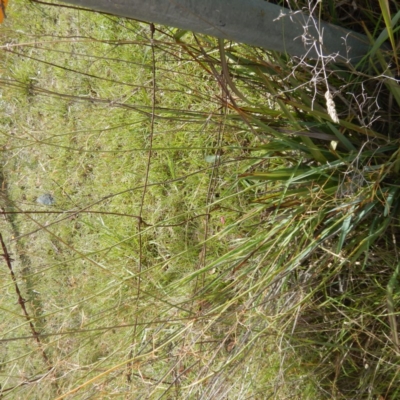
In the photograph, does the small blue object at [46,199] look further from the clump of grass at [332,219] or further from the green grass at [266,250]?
the clump of grass at [332,219]

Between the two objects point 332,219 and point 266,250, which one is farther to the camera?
point 266,250

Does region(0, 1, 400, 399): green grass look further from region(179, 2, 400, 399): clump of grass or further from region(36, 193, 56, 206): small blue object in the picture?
region(36, 193, 56, 206): small blue object

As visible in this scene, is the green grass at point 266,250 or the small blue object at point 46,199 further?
the small blue object at point 46,199

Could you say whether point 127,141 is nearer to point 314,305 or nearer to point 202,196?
point 202,196

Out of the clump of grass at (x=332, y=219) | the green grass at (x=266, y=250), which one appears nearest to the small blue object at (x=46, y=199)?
the green grass at (x=266, y=250)

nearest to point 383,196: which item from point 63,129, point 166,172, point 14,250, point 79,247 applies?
point 166,172

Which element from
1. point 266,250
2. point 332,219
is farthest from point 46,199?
point 332,219

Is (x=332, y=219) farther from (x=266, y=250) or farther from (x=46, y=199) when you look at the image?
(x=46, y=199)

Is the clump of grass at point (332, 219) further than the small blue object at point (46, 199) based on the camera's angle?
No

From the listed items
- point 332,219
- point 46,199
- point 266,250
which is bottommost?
point 46,199

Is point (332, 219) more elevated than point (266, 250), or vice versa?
point (332, 219)

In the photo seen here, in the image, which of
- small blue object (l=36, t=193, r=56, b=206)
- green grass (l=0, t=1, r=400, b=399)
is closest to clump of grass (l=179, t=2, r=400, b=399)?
green grass (l=0, t=1, r=400, b=399)

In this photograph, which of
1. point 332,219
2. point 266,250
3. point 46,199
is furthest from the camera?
point 46,199

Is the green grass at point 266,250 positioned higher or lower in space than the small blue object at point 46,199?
higher
